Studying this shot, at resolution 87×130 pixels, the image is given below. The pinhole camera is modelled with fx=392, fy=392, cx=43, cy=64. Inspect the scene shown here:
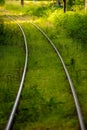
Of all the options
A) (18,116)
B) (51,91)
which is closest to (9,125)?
(18,116)

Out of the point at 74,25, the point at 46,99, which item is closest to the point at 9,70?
the point at 46,99

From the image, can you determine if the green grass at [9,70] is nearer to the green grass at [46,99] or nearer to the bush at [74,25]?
the green grass at [46,99]

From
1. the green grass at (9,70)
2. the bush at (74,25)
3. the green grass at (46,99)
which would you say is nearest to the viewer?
the green grass at (46,99)

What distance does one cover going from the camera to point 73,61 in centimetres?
1530

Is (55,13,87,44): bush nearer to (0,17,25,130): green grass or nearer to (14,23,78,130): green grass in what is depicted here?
(0,17,25,130): green grass

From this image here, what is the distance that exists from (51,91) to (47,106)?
54.6 inches

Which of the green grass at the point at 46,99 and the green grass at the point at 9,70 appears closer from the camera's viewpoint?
the green grass at the point at 46,99

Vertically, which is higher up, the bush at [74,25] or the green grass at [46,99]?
the green grass at [46,99]

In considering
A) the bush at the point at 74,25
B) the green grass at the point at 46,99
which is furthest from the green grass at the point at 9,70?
the bush at the point at 74,25

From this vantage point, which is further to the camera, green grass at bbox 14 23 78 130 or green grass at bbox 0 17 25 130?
green grass at bbox 0 17 25 130

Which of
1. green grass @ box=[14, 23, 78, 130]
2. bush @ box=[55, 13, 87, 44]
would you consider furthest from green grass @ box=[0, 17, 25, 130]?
bush @ box=[55, 13, 87, 44]

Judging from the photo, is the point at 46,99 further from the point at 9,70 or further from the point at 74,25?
the point at 74,25

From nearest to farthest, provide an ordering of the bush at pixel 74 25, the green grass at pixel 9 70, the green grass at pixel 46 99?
the green grass at pixel 46 99
the green grass at pixel 9 70
the bush at pixel 74 25

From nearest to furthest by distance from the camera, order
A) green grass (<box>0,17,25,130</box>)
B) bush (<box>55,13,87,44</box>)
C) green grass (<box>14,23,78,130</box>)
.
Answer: green grass (<box>14,23,78,130</box>) → green grass (<box>0,17,25,130</box>) → bush (<box>55,13,87,44</box>)
